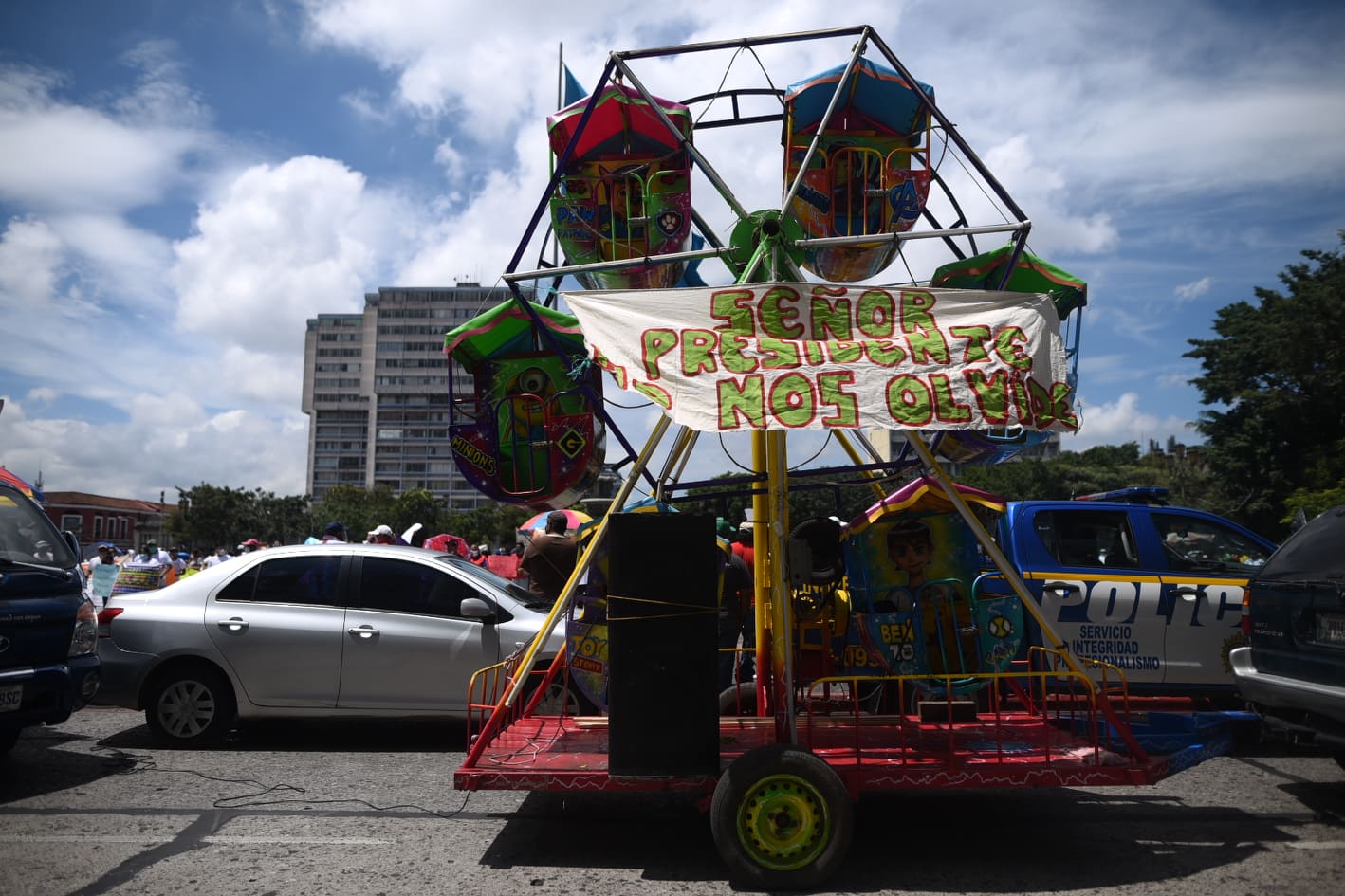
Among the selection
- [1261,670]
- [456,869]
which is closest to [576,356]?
[456,869]

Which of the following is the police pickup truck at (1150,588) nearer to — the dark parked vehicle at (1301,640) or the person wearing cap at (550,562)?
the dark parked vehicle at (1301,640)

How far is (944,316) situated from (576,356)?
2.14 meters

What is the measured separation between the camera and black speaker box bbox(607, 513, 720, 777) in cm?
439

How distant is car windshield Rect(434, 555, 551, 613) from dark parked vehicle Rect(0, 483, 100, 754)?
2.57 meters

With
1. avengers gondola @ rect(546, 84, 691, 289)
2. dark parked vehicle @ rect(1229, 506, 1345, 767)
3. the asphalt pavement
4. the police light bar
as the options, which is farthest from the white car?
the police light bar

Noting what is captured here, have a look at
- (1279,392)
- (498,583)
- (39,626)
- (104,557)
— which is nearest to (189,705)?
(39,626)

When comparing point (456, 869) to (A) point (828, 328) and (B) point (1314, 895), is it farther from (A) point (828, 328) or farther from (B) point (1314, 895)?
(B) point (1314, 895)

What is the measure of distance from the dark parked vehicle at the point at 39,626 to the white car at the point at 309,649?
75 cm

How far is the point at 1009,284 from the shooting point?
5.72 meters

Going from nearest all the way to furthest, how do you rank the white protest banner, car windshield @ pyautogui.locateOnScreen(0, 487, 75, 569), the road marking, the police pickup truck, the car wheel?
the white protest banner < the road marking < car windshield @ pyautogui.locateOnScreen(0, 487, 75, 569) < the car wheel < the police pickup truck

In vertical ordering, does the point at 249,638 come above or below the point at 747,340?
below

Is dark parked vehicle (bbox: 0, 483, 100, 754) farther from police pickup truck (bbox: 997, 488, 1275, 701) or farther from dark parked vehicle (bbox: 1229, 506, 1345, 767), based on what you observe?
dark parked vehicle (bbox: 1229, 506, 1345, 767)

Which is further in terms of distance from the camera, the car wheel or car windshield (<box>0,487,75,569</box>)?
the car wheel

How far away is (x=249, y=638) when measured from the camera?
23.9ft
